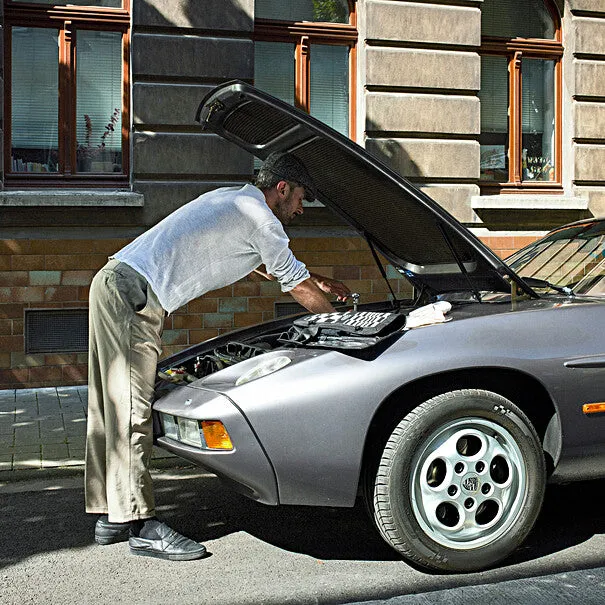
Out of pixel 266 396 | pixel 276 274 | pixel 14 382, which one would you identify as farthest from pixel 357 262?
pixel 266 396

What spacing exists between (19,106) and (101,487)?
6236 millimetres

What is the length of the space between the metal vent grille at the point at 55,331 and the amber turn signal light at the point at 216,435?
5.68 m

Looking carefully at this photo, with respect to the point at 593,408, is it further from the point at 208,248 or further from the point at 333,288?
the point at 208,248

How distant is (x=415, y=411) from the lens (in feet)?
12.1

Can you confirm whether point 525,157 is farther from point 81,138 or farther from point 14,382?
point 14,382

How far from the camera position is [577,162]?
10812 millimetres

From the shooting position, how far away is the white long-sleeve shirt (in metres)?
4.14

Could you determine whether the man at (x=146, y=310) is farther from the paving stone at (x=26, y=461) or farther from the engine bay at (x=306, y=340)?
the paving stone at (x=26, y=461)

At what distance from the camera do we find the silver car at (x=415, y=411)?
3.59 m

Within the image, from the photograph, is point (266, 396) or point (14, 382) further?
point (14, 382)

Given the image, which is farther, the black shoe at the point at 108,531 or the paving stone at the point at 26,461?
the paving stone at the point at 26,461

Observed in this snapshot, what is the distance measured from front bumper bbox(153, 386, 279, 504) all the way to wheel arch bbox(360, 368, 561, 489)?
1.34 ft

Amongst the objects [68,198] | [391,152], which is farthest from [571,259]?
[68,198]

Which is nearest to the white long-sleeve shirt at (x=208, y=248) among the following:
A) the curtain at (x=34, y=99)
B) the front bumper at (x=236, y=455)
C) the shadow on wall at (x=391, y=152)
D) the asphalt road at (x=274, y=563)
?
the front bumper at (x=236, y=455)
